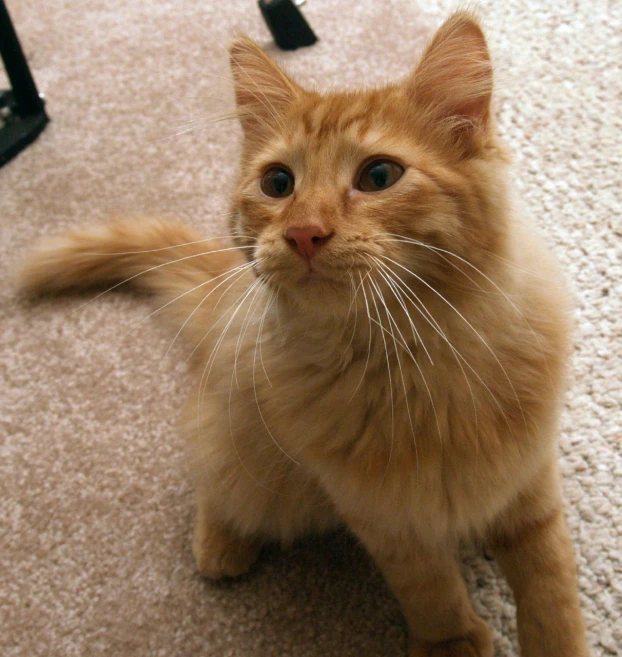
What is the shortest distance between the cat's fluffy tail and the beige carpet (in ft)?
0.23

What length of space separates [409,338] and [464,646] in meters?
0.52

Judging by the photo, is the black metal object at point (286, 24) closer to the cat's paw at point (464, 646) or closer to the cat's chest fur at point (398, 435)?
the cat's chest fur at point (398, 435)

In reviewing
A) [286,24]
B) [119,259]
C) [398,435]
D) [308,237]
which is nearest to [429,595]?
[398,435]

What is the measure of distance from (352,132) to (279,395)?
38 cm

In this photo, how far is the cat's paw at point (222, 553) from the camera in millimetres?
1262

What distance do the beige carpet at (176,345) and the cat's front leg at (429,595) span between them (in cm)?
7

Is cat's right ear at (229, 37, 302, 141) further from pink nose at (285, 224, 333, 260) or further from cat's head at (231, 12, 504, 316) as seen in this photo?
pink nose at (285, 224, 333, 260)

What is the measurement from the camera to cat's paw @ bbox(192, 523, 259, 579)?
4.14 feet

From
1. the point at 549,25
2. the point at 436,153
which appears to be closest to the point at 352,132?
the point at 436,153

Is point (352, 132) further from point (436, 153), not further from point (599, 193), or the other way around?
point (599, 193)

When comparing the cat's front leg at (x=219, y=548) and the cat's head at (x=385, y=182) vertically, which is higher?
the cat's head at (x=385, y=182)

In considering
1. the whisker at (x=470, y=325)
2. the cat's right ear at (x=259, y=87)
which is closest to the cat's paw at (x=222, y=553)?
the whisker at (x=470, y=325)

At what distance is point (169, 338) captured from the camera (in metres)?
1.62

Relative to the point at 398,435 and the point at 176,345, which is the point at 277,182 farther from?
the point at 176,345
